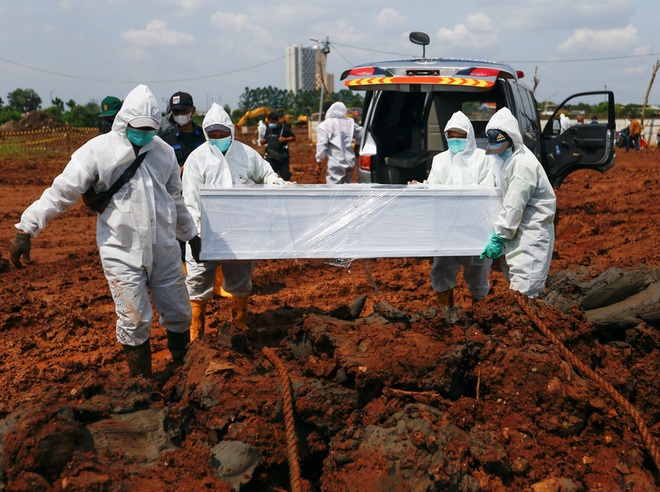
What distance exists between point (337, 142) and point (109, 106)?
4620mm

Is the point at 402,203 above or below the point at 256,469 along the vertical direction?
above

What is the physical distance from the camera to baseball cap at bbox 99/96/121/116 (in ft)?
18.6

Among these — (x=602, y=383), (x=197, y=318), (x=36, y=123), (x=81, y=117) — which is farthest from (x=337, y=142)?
(x=81, y=117)

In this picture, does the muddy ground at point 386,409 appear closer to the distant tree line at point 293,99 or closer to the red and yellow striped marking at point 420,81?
the red and yellow striped marking at point 420,81

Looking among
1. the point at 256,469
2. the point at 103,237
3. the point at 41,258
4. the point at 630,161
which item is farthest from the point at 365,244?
the point at 630,161

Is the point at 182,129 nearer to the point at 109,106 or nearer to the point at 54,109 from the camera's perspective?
the point at 109,106

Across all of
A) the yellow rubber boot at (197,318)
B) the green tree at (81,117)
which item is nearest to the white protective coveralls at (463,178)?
the yellow rubber boot at (197,318)

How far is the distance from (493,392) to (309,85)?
111385mm

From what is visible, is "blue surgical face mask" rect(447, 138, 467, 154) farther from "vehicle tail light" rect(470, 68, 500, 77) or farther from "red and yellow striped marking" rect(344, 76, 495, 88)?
"vehicle tail light" rect(470, 68, 500, 77)

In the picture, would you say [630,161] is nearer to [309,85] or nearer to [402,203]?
[402,203]

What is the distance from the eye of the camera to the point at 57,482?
104 inches

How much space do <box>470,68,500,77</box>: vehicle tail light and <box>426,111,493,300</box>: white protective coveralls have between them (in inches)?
20.8

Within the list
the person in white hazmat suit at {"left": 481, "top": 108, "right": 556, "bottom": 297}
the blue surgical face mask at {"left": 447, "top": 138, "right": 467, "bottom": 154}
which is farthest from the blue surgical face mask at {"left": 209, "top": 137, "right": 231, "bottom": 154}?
the person in white hazmat suit at {"left": 481, "top": 108, "right": 556, "bottom": 297}

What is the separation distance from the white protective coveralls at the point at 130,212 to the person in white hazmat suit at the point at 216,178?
700 mm
